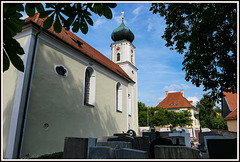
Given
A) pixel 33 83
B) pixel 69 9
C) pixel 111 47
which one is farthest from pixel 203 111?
pixel 69 9

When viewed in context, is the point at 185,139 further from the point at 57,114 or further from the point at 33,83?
the point at 33,83

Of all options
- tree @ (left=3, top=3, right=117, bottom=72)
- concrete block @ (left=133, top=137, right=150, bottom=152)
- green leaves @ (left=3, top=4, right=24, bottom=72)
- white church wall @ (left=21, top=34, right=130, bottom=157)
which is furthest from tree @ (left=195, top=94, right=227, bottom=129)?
green leaves @ (left=3, top=4, right=24, bottom=72)

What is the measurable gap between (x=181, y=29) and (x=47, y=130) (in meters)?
8.38

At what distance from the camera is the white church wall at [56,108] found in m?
7.63

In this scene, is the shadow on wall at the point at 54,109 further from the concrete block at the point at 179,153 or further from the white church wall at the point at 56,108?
the concrete block at the point at 179,153

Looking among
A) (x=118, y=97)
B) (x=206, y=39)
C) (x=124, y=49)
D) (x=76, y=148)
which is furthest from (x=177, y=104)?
(x=76, y=148)

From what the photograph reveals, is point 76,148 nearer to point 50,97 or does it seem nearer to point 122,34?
point 50,97

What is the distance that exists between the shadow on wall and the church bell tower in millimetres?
12051

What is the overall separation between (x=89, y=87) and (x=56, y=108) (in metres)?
3.88

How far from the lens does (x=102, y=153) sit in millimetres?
3762

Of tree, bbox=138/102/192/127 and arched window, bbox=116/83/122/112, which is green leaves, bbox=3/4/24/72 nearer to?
arched window, bbox=116/83/122/112

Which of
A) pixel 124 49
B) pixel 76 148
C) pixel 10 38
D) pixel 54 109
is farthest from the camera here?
pixel 124 49

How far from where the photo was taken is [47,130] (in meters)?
8.14

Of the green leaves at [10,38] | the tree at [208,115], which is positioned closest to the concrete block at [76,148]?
the green leaves at [10,38]
